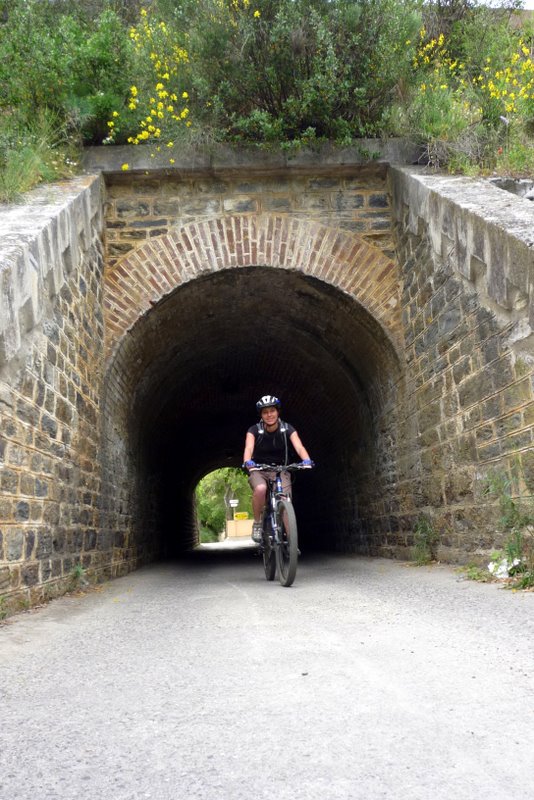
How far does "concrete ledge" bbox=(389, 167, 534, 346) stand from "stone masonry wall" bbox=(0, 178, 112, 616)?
3.54m

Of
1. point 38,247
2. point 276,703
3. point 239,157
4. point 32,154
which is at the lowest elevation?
point 276,703

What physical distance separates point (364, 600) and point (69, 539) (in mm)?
2717

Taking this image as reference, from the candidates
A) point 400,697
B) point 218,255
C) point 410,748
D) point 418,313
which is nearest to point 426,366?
point 418,313

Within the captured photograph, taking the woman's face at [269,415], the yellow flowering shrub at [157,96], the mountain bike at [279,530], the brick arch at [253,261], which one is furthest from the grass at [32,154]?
the mountain bike at [279,530]

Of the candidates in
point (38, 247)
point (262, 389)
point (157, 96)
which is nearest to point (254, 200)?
point (157, 96)

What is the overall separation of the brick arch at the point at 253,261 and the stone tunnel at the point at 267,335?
24 millimetres

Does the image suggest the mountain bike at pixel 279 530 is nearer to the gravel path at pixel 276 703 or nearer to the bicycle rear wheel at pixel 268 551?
the bicycle rear wheel at pixel 268 551

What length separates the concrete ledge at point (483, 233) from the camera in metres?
5.01

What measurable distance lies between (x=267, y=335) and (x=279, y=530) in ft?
16.3

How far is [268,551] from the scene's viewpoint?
22.9 ft

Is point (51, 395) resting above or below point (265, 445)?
above

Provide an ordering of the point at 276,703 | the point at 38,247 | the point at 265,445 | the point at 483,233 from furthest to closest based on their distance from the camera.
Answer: the point at 265,445, the point at 483,233, the point at 38,247, the point at 276,703

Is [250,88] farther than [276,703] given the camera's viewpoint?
Yes

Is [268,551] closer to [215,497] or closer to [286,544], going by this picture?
[286,544]
